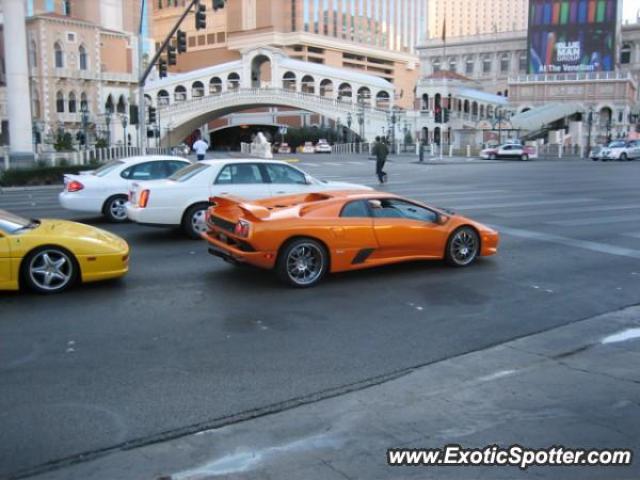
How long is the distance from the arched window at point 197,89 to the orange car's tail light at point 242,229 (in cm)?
9402

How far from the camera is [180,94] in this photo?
3910 inches

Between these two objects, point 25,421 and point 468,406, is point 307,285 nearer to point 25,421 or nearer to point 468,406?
point 468,406

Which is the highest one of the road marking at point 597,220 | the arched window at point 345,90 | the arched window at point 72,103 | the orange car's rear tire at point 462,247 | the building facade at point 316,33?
the building facade at point 316,33

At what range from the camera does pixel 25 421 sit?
5.02m

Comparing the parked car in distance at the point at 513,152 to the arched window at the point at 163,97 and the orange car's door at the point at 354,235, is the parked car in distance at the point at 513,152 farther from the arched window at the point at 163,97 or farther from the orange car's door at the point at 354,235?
the arched window at the point at 163,97

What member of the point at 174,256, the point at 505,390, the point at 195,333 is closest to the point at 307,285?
the point at 195,333

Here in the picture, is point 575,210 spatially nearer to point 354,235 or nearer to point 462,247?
point 462,247

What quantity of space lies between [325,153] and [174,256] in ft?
216

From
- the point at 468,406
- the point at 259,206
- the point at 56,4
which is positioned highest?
the point at 56,4

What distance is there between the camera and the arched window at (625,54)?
385ft

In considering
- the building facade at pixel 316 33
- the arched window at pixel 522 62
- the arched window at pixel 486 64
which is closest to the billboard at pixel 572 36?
the arched window at pixel 522 62

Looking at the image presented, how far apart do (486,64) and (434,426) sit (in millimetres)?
132912

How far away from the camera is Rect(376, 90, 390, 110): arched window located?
99.0 metres

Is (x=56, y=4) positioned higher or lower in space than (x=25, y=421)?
higher
